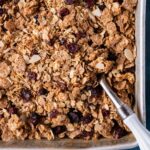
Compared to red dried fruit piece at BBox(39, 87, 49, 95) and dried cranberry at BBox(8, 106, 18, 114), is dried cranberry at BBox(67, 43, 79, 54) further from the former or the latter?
dried cranberry at BBox(8, 106, 18, 114)

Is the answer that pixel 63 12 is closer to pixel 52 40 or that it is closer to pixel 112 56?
pixel 52 40

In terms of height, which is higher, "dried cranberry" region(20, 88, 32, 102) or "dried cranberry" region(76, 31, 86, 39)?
"dried cranberry" region(76, 31, 86, 39)

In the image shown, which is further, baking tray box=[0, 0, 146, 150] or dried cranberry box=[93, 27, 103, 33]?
dried cranberry box=[93, 27, 103, 33]

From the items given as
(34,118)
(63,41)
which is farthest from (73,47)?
(34,118)

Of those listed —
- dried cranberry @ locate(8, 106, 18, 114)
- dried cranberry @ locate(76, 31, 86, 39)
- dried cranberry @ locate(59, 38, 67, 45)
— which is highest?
dried cranberry @ locate(76, 31, 86, 39)

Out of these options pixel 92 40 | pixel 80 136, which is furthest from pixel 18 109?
pixel 92 40

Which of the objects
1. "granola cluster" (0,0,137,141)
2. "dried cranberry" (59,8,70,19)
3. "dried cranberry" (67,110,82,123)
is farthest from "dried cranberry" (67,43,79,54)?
"dried cranberry" (67,110,82,123)

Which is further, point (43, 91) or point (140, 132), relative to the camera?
point (43, 91)

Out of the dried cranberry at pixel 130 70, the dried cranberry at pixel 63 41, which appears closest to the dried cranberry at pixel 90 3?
the dried cranberry at pixel 63 41

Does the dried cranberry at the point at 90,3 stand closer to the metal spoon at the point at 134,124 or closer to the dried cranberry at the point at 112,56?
the dried cranberry at the point at 112,56
